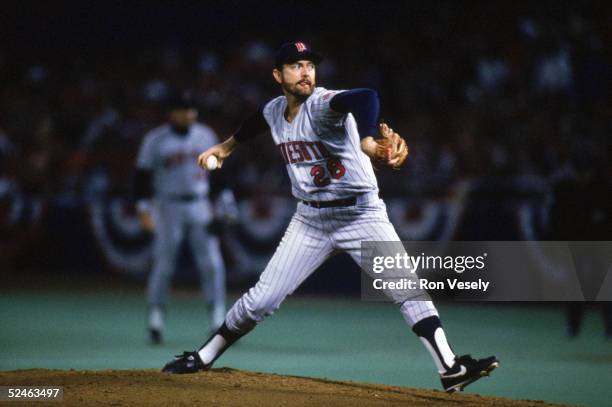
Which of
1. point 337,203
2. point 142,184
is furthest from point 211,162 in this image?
point 142,184

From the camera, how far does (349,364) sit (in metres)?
8.94

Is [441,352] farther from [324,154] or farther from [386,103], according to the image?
[386,103]

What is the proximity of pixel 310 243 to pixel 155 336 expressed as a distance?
3.95 meters

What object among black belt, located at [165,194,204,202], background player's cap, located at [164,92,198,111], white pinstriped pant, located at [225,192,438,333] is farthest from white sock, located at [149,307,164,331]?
white pinstriped pant, located at [225,192,438,333]

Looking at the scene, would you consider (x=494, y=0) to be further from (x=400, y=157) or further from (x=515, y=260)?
(x=400, y=157)

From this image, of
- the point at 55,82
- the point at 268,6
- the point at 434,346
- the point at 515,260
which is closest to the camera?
the point at 434,346

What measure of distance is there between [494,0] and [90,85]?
8578mm

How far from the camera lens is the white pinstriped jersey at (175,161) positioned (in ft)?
35.2

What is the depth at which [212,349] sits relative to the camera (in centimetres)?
716

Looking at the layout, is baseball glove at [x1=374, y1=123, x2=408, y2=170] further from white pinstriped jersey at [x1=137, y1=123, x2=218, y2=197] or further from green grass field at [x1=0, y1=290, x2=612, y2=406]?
white pinstriped jersey at [x1=137, y1=123, x2=218, y2=197]

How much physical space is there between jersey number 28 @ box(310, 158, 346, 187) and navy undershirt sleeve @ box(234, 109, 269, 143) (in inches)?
31.1

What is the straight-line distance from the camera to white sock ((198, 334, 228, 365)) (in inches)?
281

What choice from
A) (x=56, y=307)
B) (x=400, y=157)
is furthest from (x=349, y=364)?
(x=56, y=307)

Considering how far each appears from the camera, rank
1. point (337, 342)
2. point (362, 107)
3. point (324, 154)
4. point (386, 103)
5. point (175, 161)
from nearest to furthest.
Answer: point (362, 107), point (324, 154), point (337, 342), point (175, 161), point (386, 103)
